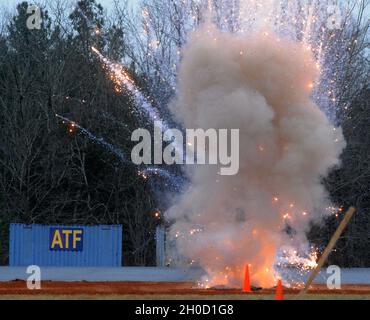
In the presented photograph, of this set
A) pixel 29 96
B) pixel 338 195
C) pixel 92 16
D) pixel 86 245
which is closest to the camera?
pixel 86 245

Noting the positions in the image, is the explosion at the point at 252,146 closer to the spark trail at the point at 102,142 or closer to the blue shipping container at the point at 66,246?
the blue shipping container at the point at 66,246

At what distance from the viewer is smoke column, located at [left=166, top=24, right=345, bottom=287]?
20266 millimetres

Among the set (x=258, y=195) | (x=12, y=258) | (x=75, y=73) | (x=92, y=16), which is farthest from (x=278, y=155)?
(x=92, y=16)

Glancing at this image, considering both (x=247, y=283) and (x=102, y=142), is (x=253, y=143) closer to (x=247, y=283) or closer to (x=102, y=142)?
(x=247, y=283)

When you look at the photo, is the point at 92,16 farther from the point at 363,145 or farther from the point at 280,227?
the point at 280,227

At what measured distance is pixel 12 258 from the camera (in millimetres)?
31672

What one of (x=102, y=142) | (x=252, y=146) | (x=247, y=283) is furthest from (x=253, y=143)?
(x=102, y=142)

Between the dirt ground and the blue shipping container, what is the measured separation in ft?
27.6

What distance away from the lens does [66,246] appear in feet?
102

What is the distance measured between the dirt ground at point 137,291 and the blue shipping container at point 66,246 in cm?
840

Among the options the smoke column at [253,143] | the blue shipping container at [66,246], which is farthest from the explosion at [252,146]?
the blue shipping container at [66,246]

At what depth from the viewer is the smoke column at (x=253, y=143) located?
20266mm

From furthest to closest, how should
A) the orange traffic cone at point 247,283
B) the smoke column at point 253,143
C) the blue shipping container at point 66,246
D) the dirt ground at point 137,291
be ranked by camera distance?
the blue shipping container at point 66,246
the smoke column at point 253,143
the orange traffic cone at point 247,283
the dirt ground at point 137,291
